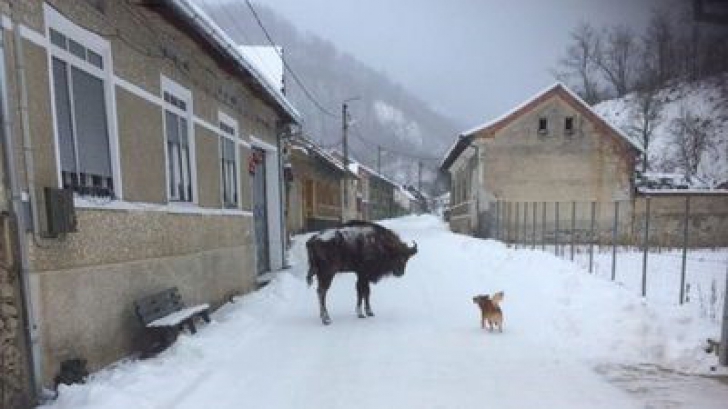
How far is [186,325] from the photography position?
23.2 feet

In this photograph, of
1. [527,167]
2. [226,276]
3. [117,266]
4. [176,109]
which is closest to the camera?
[117,266]

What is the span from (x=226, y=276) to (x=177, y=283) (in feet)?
7.24

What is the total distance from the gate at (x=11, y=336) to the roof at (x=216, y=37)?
345 cm

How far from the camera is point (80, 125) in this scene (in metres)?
5.43

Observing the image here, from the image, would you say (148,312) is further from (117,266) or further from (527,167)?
(527,167)

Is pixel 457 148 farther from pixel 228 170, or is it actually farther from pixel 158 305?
pixel 158 305

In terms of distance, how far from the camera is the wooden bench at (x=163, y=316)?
19.7 feet

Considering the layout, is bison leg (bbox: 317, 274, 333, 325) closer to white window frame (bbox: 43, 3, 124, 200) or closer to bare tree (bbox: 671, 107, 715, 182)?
white window frame (bbox: 43, 3, 124, 200)

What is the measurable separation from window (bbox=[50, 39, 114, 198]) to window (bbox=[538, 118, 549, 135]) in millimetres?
21007

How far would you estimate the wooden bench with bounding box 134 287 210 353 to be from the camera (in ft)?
19.7

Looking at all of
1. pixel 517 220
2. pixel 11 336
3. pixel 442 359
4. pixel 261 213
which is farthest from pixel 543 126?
pixel 11 336

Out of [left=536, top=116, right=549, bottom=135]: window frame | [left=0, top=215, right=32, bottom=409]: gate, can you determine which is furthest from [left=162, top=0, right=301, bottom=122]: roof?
[left=536, top=116, right=549, bottom=135]: window frame

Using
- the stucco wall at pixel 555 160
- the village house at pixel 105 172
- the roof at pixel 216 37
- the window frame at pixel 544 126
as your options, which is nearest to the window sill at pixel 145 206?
the village house at pixel 105 172

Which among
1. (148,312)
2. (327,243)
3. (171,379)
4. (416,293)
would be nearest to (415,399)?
(171,379)
